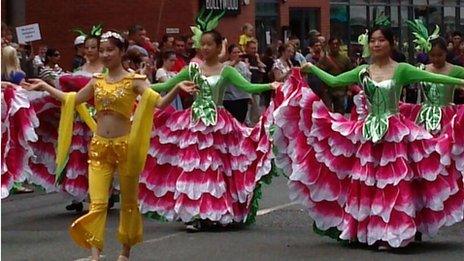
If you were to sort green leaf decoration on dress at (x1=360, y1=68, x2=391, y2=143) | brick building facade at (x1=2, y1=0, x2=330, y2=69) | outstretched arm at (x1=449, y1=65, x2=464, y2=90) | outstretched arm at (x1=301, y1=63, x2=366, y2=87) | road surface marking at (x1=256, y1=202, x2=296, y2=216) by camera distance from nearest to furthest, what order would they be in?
1. green leaf decoration on dress at (x1=360, y1=68, x2=391, y2=143)
2. outstretched arm at (x1=301, y1=63, x2=366, y2=87)
3. outstretched arm at (x1=449, y1=65, x2=464, y2=90)
4. road surface marking at (x1=256, y1=202, x2=296, y2=216)
5. brick building facade at (x1=2, y1=0, x2=330, y2=69)

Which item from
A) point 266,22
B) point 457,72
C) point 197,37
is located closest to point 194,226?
point 197,37

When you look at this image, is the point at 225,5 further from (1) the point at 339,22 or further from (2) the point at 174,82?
(2) the point at 174,82

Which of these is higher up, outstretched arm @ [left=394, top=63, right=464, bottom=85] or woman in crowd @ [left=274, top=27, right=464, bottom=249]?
outstretched arm @ [left=394, top=63, right=464, bottom=85]

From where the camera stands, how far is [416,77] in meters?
10.1

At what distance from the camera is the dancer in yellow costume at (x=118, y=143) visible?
8984 mm

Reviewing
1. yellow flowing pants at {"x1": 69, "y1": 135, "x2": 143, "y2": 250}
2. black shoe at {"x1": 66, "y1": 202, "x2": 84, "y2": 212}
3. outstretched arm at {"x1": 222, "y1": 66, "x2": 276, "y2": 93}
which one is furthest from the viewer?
black shoe at {"x1": 66, "y1": 202, "x2": 84, "y2": 212}

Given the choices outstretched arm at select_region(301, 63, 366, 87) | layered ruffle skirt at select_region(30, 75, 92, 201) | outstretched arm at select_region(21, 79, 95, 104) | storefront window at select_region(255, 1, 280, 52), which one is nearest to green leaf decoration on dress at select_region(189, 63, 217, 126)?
outstretched arm at select_region(301, 63, 366, 87)

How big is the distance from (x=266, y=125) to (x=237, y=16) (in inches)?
796

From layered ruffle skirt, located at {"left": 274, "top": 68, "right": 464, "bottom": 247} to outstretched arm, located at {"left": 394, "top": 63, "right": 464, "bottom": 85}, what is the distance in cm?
32

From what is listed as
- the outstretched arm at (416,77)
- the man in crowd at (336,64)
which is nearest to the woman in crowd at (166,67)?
the man in crowd at (336,64)

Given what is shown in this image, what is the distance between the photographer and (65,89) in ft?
41.0

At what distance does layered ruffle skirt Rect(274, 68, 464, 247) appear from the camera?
9.98 m

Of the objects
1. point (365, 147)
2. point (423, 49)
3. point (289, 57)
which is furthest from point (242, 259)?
point (289, 57)

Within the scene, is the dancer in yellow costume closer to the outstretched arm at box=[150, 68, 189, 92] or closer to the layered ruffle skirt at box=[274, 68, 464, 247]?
the layered ruffle skirt at box=[274, 68, 464, 247]
